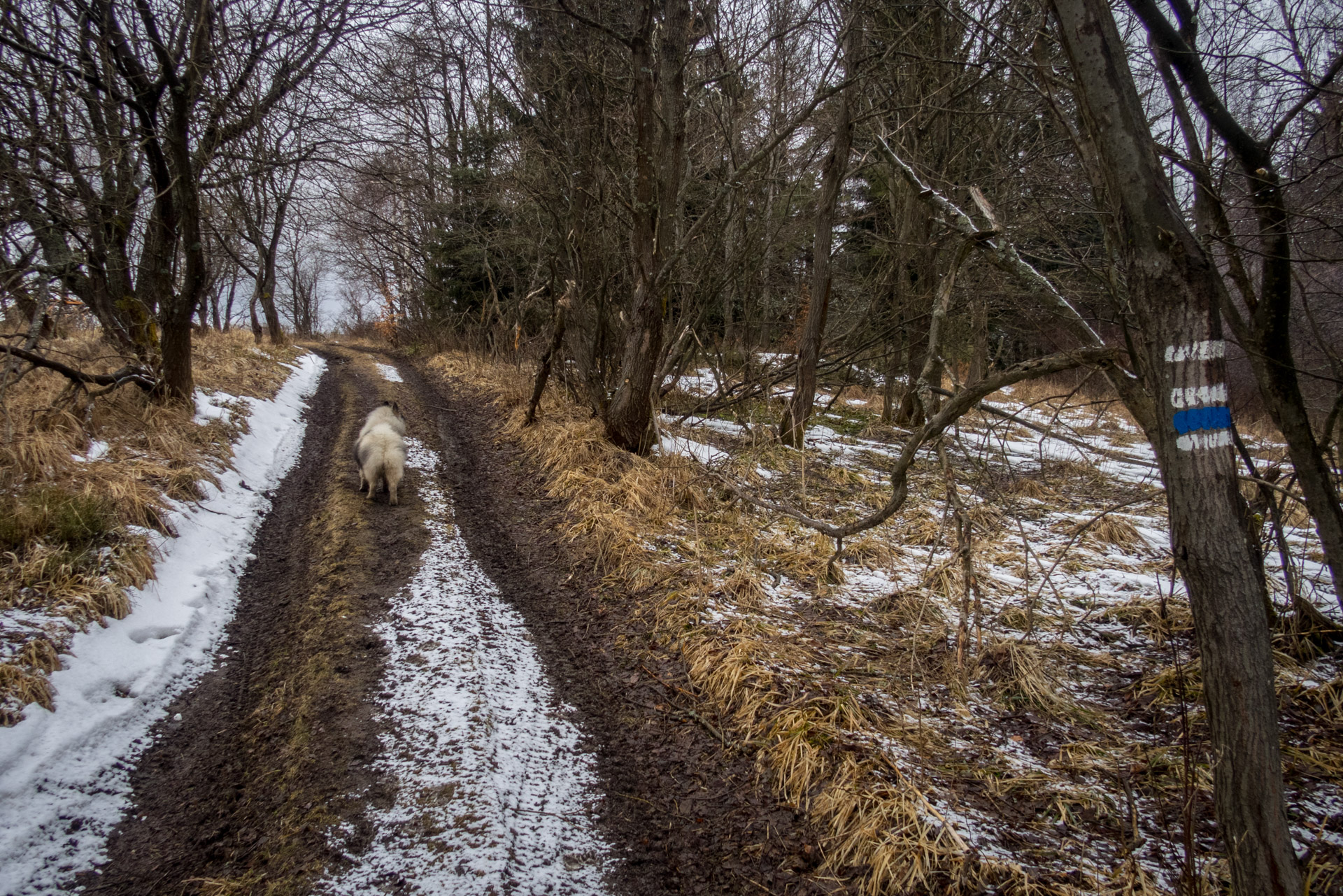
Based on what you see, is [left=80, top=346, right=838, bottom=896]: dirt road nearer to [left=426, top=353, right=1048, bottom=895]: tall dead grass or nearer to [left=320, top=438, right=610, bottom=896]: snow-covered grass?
[left=320, top=438, right=610, bottom=896]: snow-covered grass

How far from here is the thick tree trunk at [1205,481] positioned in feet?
6.41

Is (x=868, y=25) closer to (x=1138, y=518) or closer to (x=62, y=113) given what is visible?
(x=1138, y=518)

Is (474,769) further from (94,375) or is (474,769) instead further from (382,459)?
(94,375)

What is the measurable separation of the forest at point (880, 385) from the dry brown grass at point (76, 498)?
0.13 ft

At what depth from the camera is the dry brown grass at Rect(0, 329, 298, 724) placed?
12.7 feet

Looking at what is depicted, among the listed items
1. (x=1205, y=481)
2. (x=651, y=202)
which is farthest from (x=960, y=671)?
(x=651, y=202)

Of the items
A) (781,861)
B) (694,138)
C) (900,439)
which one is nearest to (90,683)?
(781,861)

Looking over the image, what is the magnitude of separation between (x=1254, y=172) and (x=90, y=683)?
7.05 m

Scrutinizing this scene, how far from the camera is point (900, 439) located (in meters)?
11.4

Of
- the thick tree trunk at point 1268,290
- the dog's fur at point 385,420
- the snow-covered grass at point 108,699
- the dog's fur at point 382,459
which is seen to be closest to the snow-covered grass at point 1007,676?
the thick tree trunk at point 1268,290

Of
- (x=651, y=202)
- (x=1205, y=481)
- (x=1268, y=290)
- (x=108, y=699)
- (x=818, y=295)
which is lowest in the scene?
(x=108, y=699)

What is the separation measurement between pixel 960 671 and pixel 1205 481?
2374 mm

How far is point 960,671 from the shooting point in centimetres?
399

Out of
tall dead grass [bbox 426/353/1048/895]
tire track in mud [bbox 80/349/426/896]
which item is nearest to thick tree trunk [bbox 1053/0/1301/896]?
tall dead grass [bbox 426/353/1048/895]
